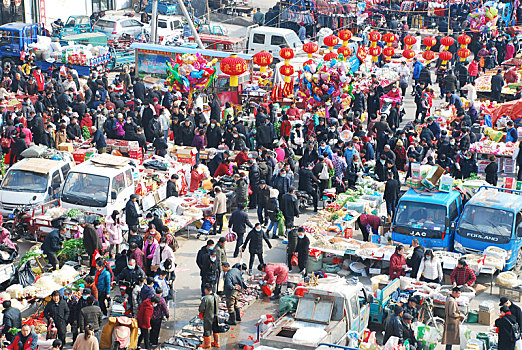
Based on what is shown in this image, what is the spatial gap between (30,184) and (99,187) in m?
1.72

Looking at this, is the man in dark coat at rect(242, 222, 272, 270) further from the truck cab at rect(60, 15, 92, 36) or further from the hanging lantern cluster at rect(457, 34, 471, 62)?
the truck cab at rect(60, 15, 92, 36)

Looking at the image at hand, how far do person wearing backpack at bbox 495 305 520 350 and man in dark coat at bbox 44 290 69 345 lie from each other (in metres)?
7.54

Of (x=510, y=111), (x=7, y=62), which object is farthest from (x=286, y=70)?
(x=7, y=62)

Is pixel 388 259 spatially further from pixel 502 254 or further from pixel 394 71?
pixel 394 71

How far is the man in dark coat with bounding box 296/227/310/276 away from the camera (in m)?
21.2

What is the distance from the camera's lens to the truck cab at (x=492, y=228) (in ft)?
69.9

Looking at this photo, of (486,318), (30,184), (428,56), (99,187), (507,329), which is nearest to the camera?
(507,329)

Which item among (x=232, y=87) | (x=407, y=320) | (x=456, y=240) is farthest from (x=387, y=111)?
(x=407, y=320)

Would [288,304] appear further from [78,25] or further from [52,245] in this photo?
[78,25]

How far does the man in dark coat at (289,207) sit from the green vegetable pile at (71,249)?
15.8ft

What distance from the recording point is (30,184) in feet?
77.2

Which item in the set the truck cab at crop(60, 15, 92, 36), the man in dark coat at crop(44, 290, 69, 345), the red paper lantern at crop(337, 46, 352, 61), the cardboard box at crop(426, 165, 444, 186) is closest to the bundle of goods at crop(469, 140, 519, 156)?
the cardboard box at crop(426, 165, 444, 186)

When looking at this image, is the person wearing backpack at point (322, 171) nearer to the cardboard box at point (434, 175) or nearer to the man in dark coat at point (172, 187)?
the man in dark coat at point (172, 187)

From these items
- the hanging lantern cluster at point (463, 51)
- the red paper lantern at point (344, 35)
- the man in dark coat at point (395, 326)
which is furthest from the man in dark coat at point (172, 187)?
the hanging lantern cluster at point (463, 51)
